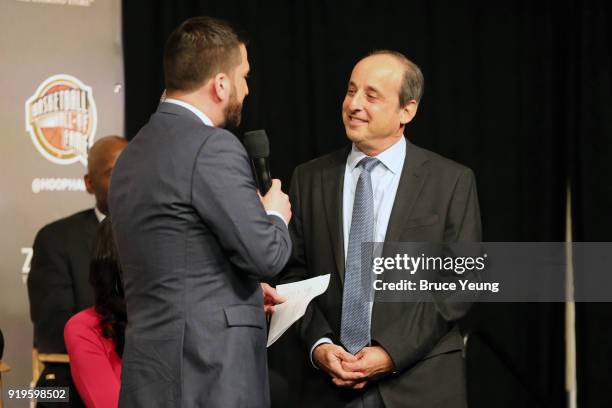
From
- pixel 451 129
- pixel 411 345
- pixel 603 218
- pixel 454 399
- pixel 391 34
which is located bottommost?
pixel 454 399

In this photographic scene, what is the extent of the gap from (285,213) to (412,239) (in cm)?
55

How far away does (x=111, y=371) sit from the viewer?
2367mm

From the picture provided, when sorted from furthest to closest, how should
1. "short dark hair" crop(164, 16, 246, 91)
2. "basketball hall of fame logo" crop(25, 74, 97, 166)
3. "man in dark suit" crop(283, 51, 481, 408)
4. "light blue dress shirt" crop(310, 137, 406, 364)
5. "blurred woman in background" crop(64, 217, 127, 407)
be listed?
"basketball hall of fame logo" crop(25, 74, 97, 166) < "light blue dress shirt" crop(310, 137, 406, 364) < "man in dark suit" crop(283, 51, 481, 408) < "blurred woman in background" crop(64, 217, 127, 407) < "short dark hair" crop(164, 16, 246, 91)

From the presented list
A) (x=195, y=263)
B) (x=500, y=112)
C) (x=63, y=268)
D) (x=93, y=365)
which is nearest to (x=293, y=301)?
(x=195, y=263)

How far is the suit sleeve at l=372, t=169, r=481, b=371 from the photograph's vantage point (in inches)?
94.9

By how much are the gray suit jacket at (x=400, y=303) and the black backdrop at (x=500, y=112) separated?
1389mm

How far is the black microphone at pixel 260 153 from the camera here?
2.23m

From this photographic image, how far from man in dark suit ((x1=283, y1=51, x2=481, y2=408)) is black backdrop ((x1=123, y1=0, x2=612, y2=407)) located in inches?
51.8

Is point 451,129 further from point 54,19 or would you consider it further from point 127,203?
point 127,203

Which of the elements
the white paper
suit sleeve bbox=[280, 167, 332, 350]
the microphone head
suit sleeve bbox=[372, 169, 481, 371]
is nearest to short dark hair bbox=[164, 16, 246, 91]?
the microphone head

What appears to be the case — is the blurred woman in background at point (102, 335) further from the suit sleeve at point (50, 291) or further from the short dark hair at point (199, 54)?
the suit sleeve at point (50, 291)

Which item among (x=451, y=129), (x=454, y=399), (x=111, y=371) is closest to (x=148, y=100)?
(x=451, y=129)

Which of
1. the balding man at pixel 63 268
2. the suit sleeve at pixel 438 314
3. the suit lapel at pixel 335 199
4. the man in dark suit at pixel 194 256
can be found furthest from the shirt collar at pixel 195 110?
the balding man at pixel 63 268

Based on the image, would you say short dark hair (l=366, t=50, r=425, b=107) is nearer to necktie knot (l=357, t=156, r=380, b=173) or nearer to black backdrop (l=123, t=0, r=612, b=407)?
necktie knot (l=357, t=156, r=380, b=173)
